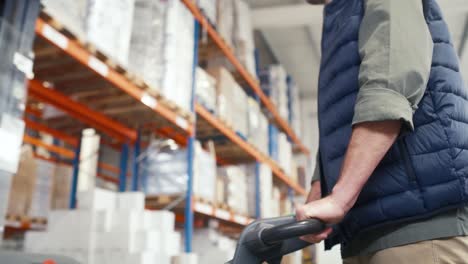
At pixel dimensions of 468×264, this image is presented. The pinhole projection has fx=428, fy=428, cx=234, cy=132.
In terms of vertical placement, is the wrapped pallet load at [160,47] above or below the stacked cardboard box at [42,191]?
above

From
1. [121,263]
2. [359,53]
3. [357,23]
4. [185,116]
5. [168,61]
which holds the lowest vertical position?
[121,263]

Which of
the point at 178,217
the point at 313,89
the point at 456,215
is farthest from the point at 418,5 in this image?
the point at 313,89

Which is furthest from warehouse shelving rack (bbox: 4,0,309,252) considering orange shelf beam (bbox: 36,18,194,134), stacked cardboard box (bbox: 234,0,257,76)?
stacked cardboard box (bbox: 234,0,257,76)

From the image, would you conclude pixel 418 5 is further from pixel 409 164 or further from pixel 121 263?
pixel 121 263

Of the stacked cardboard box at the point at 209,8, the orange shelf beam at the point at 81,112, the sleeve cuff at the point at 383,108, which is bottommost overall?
the sleeve cuff at the point at 383,108

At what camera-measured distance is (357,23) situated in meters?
1.23

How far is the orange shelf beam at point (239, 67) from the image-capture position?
4.18m

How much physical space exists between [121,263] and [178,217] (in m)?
2.79

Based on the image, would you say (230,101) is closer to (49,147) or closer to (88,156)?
(88,156)

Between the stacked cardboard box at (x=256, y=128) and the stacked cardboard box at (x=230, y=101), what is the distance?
0.20 meters

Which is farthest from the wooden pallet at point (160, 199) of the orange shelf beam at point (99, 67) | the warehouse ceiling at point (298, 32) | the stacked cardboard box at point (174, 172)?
the warehouse ceiling at point (298, 32)

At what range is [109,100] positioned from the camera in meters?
3.40

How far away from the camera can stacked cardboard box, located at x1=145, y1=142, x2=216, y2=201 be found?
402cm

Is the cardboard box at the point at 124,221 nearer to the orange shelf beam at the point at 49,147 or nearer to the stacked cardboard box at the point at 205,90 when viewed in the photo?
the stacked cardboard box at the point at 205,90
